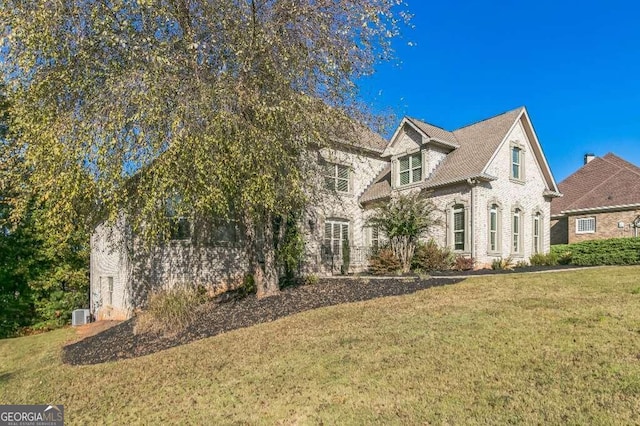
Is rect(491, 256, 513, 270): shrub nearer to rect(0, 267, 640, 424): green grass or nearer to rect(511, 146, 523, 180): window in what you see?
rect(511, 146, 523, 180): window

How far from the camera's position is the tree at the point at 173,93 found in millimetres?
8703

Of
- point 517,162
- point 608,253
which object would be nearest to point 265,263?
point 517,162

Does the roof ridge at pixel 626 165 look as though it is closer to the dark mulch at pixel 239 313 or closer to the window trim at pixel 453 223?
the window trim at pixel 453 223

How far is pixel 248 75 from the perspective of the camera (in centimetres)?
1009

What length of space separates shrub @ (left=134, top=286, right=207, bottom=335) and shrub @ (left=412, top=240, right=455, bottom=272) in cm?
845

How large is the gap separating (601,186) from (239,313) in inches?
903

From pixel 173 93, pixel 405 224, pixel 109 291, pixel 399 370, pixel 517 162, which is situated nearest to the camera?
pixel 399 370

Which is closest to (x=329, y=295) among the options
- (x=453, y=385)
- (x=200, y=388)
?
(x=200, y=388)

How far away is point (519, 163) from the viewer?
18.5 meters

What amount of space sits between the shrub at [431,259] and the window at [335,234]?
4437 millimetres

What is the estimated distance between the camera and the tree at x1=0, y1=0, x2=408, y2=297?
8703 millimetres

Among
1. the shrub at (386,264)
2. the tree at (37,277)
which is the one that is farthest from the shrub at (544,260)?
the tree at (37,277)

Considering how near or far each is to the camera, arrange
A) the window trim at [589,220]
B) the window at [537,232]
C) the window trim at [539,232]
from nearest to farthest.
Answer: the window trim at [539,232] < the window at [537,232] < the window trim at [589,220]

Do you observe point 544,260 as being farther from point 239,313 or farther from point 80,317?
point 80,317
